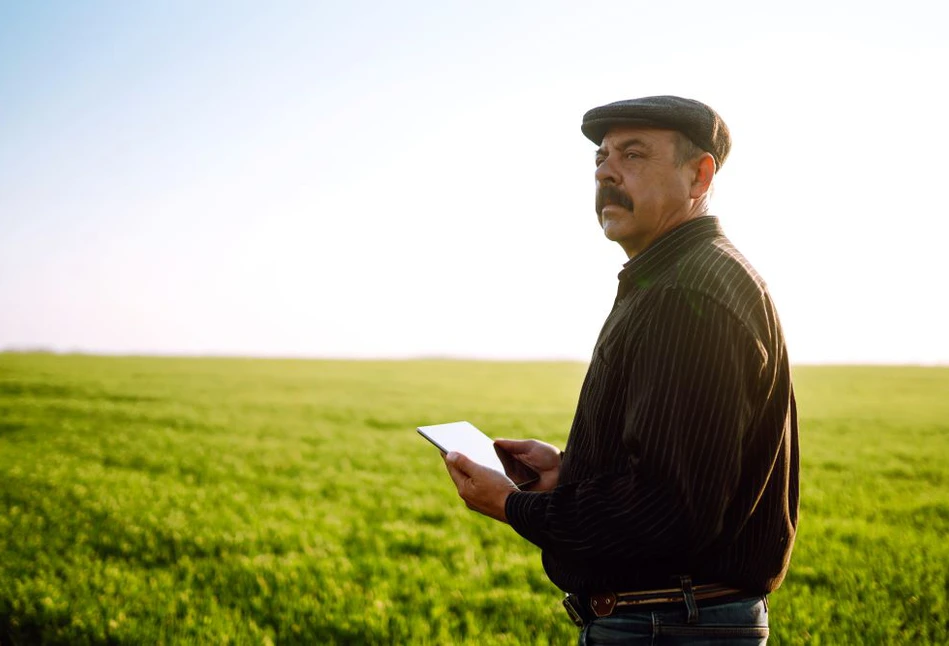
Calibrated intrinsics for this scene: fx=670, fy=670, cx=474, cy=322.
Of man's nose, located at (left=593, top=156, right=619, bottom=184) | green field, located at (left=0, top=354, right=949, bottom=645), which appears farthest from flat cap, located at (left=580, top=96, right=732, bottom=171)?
green field, located at (left=0, top=354, right=949, bottom=645)

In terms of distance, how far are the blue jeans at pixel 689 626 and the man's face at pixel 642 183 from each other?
1.28 meters

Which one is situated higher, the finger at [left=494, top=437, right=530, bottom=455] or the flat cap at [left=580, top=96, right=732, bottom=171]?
the flat cap at [left=580, top=96, right=732, bottom=171]

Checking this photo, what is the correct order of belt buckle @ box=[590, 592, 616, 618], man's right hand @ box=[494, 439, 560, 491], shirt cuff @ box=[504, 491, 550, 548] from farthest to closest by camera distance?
man's right hand @ box=[494, 439, 560, 491] → belt buckle @ box=[590, 592, 616, 618] → shirt cuff @ box=[504, 491, 550, 548]

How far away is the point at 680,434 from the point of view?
72.0 inches

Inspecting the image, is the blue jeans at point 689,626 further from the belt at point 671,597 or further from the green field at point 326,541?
the green field at point 326,541

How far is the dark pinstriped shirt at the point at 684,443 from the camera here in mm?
1846

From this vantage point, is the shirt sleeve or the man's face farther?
the man's face

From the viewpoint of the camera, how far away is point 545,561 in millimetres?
2592

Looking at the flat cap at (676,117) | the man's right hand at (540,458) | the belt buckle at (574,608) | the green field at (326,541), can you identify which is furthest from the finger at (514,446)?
the green field at (326,541)

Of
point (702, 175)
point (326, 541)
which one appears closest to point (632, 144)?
point (702, 175)

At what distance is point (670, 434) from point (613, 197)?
0.98m

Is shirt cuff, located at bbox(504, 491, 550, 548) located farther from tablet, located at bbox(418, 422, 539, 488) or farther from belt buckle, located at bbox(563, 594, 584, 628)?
tablet, located at bbox(418, 422, 539, 488)

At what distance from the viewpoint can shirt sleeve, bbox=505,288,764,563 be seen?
184cm

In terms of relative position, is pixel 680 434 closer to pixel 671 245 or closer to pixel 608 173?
pixel 671 245
